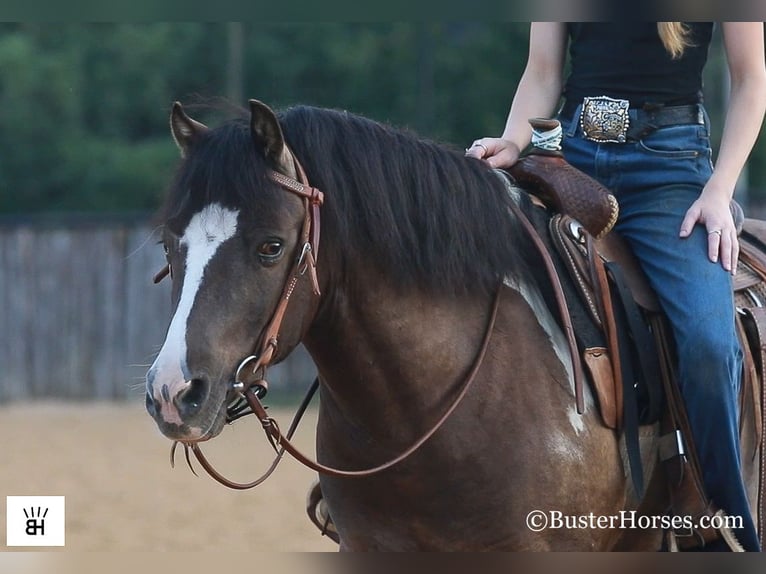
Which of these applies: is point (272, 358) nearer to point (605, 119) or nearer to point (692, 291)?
point (692, 291)

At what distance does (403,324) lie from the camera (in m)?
3.05

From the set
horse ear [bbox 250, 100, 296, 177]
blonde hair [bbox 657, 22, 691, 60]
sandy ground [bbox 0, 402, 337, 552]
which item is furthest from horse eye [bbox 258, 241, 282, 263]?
sandy ground [bbox 0, 402, 337, 552]

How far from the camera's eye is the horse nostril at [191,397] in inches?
104

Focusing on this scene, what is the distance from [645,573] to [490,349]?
75 cm

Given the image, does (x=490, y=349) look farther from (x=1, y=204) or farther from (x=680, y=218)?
(x=1, y=204)

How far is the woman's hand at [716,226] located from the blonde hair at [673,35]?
46 centimetres

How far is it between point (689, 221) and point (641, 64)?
0.56 meters

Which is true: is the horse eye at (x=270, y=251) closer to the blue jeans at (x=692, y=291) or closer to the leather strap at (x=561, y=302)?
the leather strap at (x=561, y=302)

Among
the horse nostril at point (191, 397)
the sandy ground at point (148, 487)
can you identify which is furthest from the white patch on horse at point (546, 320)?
the sandy ground at point (148, 487)

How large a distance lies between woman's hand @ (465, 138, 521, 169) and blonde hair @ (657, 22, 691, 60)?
0.55 meters

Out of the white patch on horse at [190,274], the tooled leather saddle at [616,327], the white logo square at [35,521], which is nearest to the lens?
the white patch on horse at [190,274]

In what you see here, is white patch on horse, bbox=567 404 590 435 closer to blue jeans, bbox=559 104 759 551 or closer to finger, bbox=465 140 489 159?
blue jeans, bbox=559 104 759 551

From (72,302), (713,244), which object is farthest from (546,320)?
(72,302)

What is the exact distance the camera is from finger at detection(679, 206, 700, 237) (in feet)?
10.9
